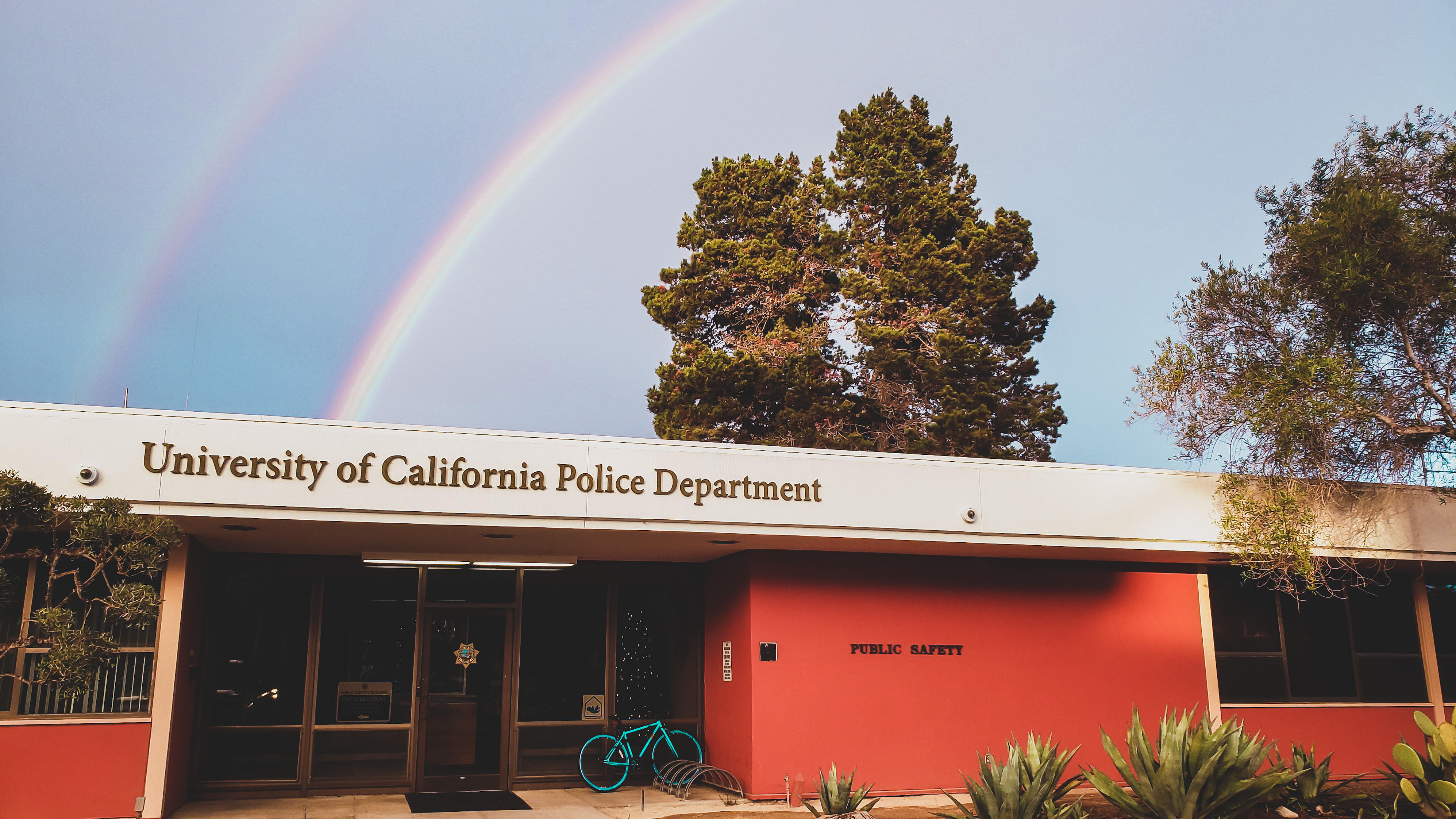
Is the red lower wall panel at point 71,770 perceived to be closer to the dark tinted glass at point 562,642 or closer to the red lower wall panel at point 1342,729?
the dark tinted glass at point 562,642

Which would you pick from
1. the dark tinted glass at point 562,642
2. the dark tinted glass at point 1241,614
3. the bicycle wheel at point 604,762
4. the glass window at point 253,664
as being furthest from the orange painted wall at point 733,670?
the dark tinted glass at point 1241,614

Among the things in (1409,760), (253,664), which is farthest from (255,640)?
(1409,760)

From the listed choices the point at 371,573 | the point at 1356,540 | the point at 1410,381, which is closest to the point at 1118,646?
the point at 1356,540

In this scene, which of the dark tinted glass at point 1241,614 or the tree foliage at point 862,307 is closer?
the dark tinted glass at point 1241,614

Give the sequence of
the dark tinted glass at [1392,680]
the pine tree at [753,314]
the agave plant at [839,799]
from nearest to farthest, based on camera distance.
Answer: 1. the agave plant at [839,799]
2. the dark tinted glass at [1392,680]
3. the pine tree at [753,314]

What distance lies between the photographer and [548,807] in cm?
1177

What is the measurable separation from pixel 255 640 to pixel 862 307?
16.2 metres

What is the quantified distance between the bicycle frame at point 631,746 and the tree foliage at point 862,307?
10.8 metres

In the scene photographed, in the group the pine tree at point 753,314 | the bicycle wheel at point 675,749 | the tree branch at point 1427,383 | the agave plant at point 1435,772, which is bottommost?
the bicycle wheel at point 675,749

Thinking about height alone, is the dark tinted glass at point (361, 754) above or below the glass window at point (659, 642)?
below

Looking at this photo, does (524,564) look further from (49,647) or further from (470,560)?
(49,647)

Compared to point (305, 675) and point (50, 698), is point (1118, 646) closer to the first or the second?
point (305, 675)

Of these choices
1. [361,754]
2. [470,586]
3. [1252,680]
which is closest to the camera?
[361,754]

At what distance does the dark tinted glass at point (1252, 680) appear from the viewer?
14.1 m
